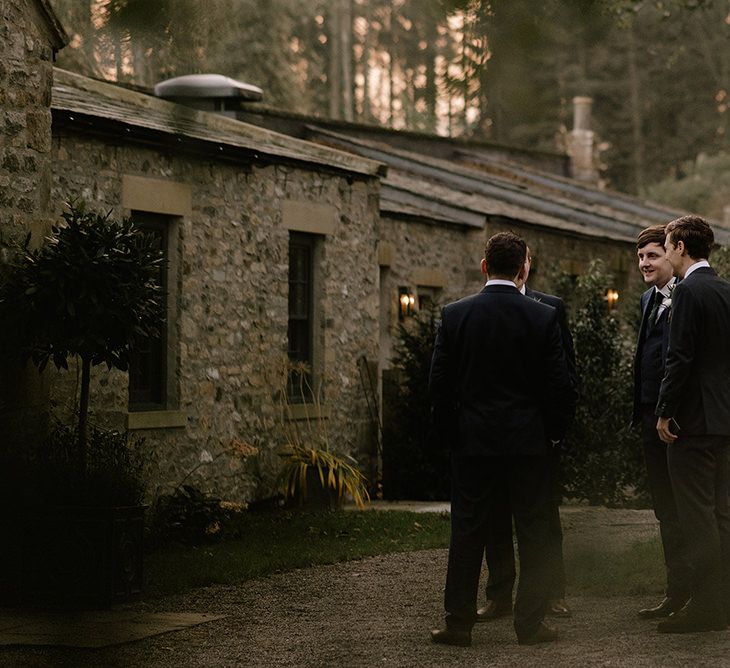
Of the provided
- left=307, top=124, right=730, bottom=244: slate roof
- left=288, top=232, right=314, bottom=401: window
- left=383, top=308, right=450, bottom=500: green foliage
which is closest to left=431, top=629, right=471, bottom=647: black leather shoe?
left=288, top=232, right=314, bottom=401: window

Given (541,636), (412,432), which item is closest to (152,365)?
(412,432)

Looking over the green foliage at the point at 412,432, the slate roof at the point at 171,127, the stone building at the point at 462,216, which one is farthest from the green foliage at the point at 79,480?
the stone building at the point at 462,216

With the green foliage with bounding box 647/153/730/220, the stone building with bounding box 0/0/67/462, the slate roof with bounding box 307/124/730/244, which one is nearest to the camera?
the stone building with bounding box 0/0/67/462

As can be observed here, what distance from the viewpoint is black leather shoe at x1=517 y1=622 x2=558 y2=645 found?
6117mm

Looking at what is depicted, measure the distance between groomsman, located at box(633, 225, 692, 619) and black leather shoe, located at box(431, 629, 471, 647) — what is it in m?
1.14

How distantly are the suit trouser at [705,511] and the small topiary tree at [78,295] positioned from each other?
357 cm

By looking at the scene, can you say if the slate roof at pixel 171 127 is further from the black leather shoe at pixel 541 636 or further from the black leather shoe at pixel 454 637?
the black leather shoe at pixel 541 636

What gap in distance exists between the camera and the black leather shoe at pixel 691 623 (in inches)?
246

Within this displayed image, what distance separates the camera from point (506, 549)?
6949mm

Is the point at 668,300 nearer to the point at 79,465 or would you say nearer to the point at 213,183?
the point at 79,465

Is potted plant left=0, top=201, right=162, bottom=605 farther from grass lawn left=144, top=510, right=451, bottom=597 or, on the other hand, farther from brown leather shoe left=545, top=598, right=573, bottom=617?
brown leather shoe left=545, top=598, right=573, bottom=617

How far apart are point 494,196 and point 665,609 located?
15959 mm

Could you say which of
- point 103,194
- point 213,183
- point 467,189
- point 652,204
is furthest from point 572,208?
point 213,183

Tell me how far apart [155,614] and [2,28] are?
3573 mm
